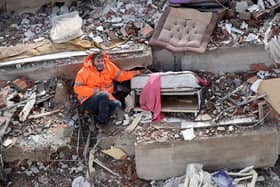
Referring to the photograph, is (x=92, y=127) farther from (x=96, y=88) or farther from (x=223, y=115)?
(x=223, y=115)

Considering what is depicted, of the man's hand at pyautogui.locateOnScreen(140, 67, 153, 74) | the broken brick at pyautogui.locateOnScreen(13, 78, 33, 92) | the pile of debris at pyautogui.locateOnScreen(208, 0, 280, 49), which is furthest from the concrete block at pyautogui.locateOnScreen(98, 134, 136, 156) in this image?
the pile of debris at pyautogui.locateOnScreen(208, 0, 280, 49)

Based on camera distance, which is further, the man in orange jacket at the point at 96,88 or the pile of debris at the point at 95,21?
the pile of debris at the point at 95,21

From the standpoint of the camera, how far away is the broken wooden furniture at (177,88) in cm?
933

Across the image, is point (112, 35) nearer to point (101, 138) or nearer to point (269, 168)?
point (101, 138)

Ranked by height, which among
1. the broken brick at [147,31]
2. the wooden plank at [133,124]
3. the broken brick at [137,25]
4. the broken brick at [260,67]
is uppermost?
the broken brick at [137,25]

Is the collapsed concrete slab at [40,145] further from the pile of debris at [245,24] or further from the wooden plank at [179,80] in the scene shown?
the pile of debris at [245,24]

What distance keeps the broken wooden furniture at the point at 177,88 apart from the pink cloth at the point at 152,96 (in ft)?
0.24

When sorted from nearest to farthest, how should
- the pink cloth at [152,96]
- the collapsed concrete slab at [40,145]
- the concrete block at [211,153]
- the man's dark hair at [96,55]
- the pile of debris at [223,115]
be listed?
the concrete block at [211,153] → the pile of debris at [223,115] → the collapsed concrete slab at [40,145] → the man's dark hair at [96,55] → the pink cloth at [152,96]

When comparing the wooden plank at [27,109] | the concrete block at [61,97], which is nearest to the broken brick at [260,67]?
the concrete block at [61,97]

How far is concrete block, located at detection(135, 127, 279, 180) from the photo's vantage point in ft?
29.2

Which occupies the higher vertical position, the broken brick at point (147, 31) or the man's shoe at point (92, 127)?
the broken brick at point (147, 31)

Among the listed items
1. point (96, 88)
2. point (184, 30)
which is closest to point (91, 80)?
point (96, 88)

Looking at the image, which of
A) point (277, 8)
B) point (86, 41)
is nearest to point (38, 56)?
Answer: point (86, 41)

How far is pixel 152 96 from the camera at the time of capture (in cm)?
934
